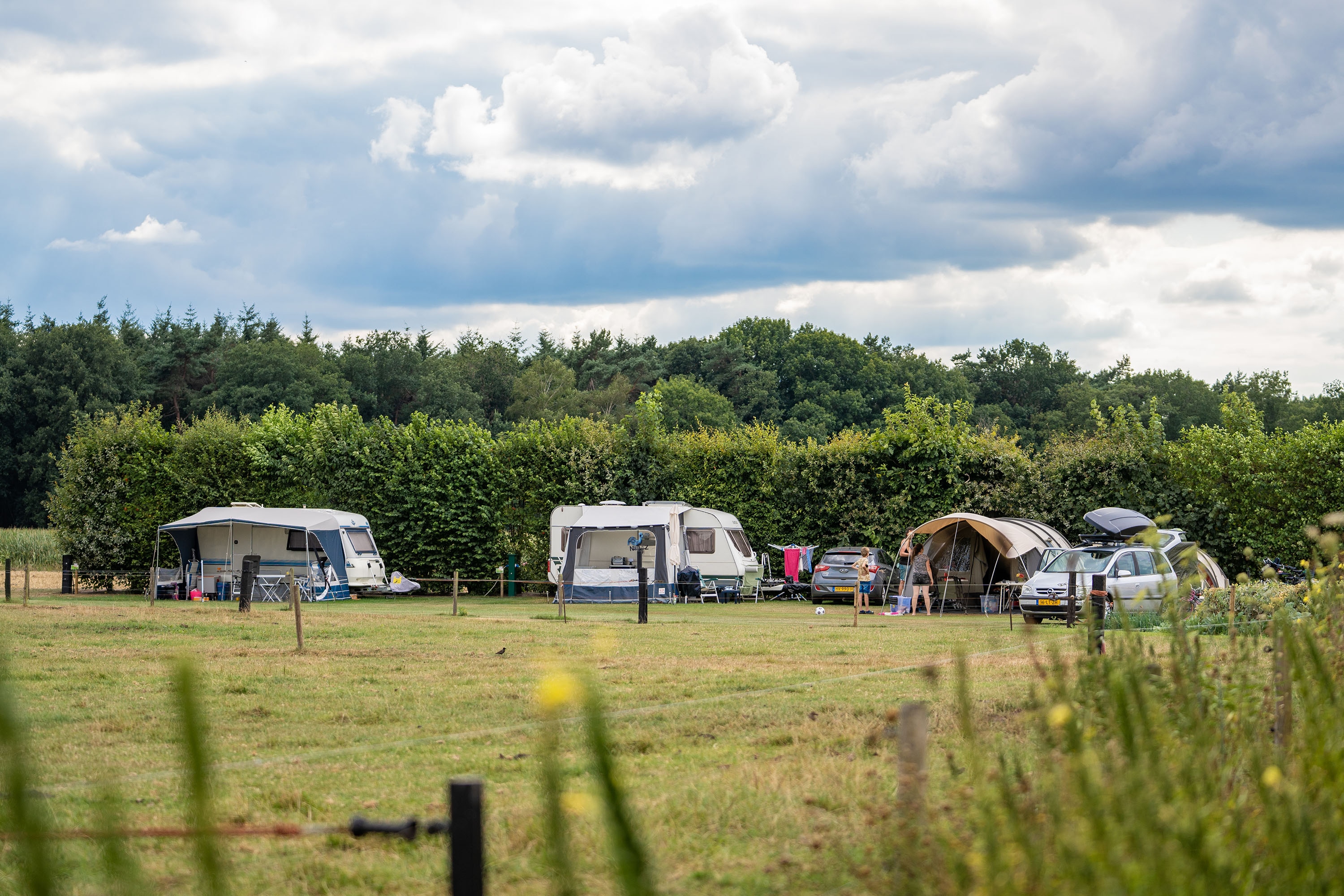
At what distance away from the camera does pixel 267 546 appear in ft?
81.5

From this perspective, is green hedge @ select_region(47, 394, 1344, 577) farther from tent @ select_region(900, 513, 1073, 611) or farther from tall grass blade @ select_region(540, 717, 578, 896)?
tall grass blade @ select_region(540, 717, 578, 896)

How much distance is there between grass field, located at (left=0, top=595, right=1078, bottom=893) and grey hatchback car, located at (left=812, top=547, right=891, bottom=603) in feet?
27.7

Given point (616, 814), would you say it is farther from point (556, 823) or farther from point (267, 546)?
point (267, 546)

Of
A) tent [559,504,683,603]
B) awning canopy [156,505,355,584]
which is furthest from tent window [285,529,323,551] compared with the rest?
tent [559,504,683,603]

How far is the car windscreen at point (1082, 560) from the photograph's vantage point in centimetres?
1844

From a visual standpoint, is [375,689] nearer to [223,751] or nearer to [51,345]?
[223,751]

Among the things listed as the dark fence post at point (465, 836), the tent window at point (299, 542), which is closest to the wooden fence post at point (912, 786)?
the dark fence post at point (465, 836)

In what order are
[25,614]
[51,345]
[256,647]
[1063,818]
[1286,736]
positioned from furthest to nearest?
[51,345], [25,614], [256,647], [1286,736], [1063,818]

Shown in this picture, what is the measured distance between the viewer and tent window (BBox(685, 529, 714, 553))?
2538cm

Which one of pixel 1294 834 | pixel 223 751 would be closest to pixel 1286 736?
pixel 1294 834

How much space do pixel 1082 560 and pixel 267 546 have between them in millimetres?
15945

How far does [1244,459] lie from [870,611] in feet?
23.5

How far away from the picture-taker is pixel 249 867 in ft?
16.0

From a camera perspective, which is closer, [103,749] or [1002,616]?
[103,749]
